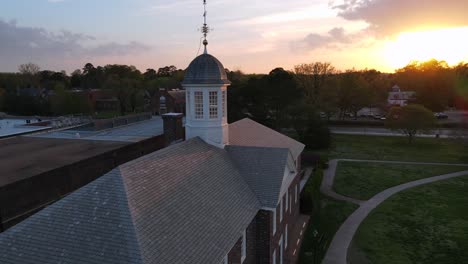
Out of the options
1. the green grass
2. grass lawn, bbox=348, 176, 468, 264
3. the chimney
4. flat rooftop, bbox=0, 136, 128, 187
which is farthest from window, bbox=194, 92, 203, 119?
grass lawn, bbox=348, 176, 468, 264

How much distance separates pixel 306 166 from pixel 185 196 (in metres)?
30.2

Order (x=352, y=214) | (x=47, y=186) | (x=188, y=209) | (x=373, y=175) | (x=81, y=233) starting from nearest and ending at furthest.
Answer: (x=81, y=233)
(x=188, y=209)
(x=47, y=186)
(x=352, y=214)
(x=373, y=175)

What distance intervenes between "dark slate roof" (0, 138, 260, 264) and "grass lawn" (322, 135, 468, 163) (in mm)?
35234

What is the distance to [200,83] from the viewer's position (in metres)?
20.2

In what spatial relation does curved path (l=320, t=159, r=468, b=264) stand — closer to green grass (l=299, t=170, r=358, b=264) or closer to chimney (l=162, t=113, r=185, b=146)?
green grass (l=299, t=170, r=358, b=264)

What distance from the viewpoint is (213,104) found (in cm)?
2066

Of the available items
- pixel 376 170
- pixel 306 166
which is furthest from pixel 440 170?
pixel 306 166

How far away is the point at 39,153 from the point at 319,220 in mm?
20670

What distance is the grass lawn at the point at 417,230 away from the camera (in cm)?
2073

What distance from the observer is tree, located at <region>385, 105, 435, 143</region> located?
52156mm

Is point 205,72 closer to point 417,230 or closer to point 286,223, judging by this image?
point 286,223

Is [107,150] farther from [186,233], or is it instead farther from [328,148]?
[328,148]

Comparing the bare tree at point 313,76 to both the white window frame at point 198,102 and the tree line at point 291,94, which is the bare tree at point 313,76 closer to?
the tree line at point 291,94

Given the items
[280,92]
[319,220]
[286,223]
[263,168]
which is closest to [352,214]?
[319,220]
